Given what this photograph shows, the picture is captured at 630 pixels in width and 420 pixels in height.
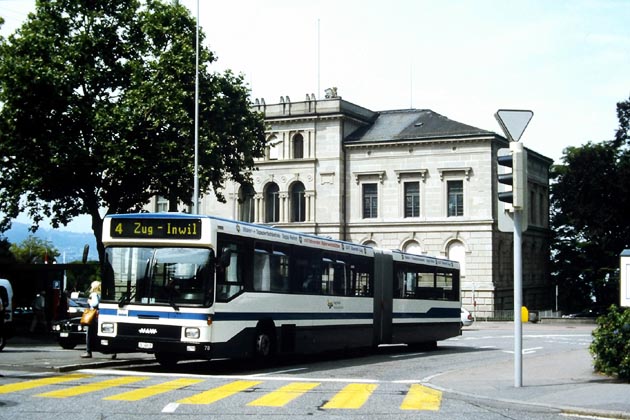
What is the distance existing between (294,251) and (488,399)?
8220 millimetres

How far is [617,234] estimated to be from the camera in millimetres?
75125

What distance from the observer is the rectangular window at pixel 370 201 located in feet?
255

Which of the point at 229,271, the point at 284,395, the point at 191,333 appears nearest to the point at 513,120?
the point at 284,395

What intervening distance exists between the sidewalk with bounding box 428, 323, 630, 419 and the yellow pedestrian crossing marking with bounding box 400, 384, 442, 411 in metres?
0.28

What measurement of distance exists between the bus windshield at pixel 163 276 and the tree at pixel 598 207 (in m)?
57.0

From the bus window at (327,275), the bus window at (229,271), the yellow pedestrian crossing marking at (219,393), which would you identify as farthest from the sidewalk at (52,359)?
the bus window at (327,275)

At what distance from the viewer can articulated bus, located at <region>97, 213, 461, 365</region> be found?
18375mm

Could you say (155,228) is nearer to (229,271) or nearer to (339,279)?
(229,271)

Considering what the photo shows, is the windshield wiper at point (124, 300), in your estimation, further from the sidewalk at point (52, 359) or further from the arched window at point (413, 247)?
the arched window at point (413, 247)

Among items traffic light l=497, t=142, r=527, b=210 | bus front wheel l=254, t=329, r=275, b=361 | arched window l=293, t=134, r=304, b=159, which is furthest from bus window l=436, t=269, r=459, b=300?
arched window l=293, t=134, r=304, b=159

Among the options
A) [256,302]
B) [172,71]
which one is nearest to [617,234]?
[172,71]

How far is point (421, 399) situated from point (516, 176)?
4.03 meters

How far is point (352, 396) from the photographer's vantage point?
1501cm

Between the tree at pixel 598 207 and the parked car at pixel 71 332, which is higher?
the tree at pixel 598 207
